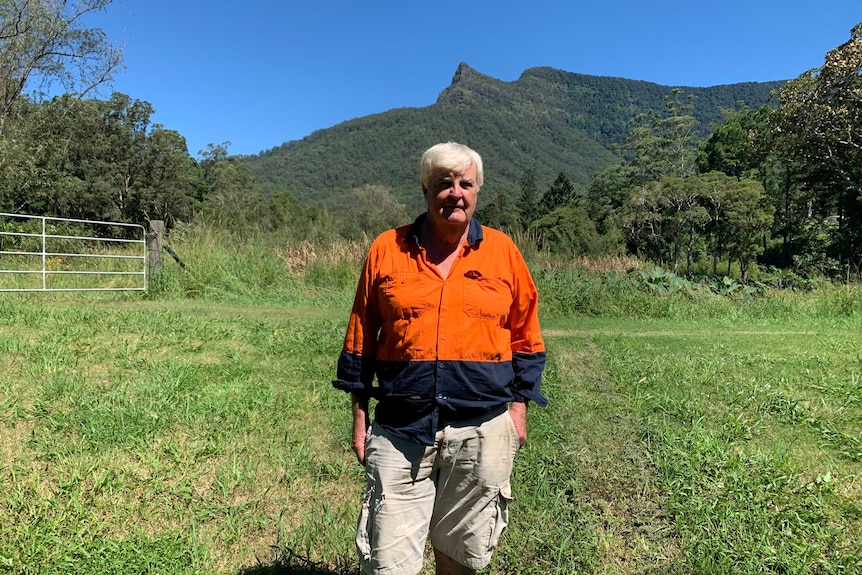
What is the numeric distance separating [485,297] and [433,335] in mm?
207

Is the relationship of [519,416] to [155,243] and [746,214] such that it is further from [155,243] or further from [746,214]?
[746,214]

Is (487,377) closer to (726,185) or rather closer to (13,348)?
(13,348)

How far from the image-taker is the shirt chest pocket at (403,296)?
1.61 meters

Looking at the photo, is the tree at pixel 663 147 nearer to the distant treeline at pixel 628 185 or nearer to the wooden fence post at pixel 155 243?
the distant treeline at pixel 628 185

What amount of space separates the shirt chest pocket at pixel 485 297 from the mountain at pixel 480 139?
237ft

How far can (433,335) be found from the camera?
1605mm

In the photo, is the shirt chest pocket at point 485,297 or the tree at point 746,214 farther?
the tree at point 746,214

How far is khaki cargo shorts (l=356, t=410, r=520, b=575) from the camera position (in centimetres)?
160

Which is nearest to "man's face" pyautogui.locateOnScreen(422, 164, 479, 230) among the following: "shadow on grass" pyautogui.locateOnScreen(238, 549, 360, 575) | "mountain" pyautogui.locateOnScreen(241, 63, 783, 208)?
"shadow on grass" pyautogui.locateOnScreen(238, 549, 360, 575)

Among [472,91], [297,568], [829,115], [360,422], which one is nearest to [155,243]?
[297,568]

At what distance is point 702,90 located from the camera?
580 ft

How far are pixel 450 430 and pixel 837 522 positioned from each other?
87.1 inches

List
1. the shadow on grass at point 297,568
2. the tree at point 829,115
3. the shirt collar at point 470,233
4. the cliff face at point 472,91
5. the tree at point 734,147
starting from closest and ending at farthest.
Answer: the shirt collar at point 470,233 → the shadow on grass at point 297,568 → the tree at point 829,115 → the tree at point 734,147 → the cliff face at point 472,91

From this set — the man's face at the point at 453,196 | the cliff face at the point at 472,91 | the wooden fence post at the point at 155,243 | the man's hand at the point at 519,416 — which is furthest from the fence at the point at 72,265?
the cliff face at the point at 472,91
